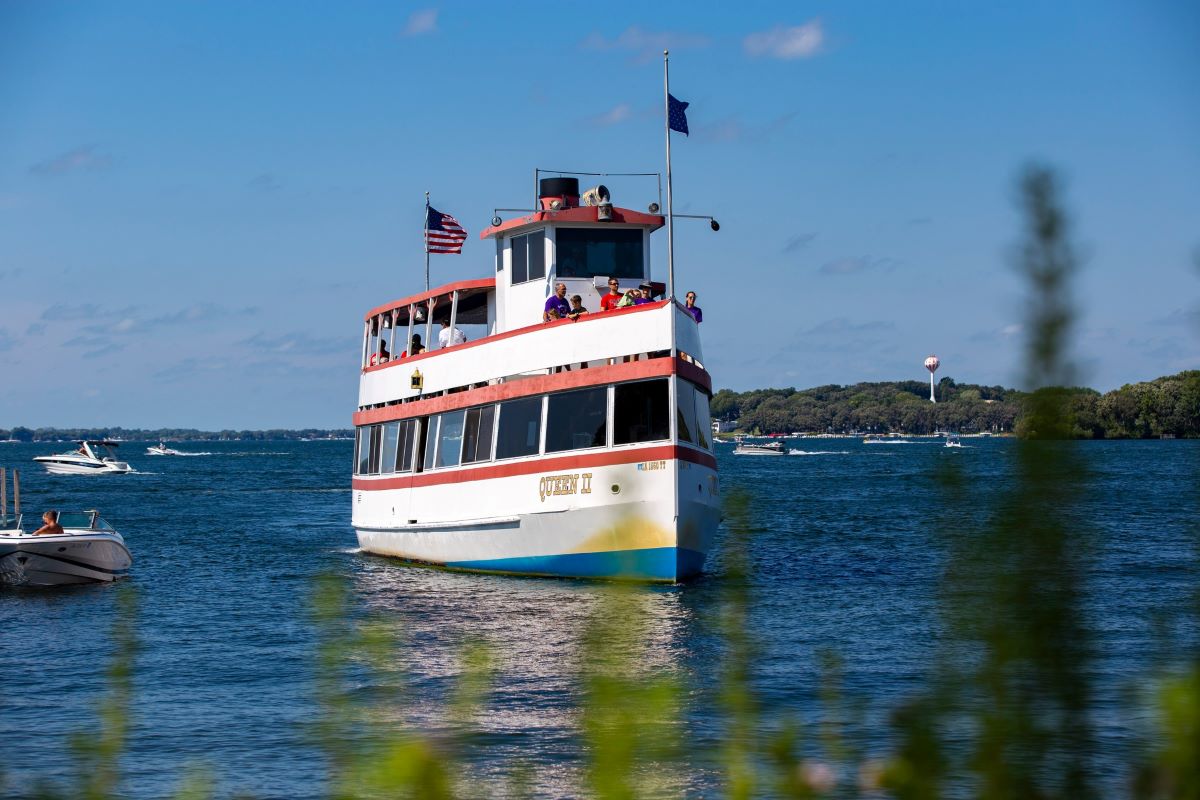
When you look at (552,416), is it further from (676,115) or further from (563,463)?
(676,115)

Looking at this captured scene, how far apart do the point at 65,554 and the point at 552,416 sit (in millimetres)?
10696

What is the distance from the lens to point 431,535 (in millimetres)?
26812

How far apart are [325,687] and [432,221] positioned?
28173 mm

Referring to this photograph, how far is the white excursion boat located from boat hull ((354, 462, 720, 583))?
3 cm

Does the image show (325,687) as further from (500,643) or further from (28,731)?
(500,643)

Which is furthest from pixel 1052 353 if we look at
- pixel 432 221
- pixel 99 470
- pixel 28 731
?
pixel 99 470

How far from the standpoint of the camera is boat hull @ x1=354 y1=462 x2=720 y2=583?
851 inches

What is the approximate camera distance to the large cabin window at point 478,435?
79.7 ft

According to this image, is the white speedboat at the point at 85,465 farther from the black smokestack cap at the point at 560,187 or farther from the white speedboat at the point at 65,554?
the black smokestack cap at the point at 560,187

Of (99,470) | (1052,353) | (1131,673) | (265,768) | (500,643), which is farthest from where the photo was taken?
(99,470)

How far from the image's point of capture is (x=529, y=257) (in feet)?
85.9

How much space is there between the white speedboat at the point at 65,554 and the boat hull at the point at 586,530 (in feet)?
21.9

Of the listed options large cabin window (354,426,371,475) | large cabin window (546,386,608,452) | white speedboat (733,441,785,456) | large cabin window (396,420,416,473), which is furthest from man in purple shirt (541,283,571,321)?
white speedboat (733,441,785,456)

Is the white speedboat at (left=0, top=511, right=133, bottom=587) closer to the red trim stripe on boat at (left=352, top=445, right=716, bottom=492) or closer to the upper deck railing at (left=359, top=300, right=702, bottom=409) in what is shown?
the red trim stripe on boat at (left=352, top=445, right=716, bottom=492)
